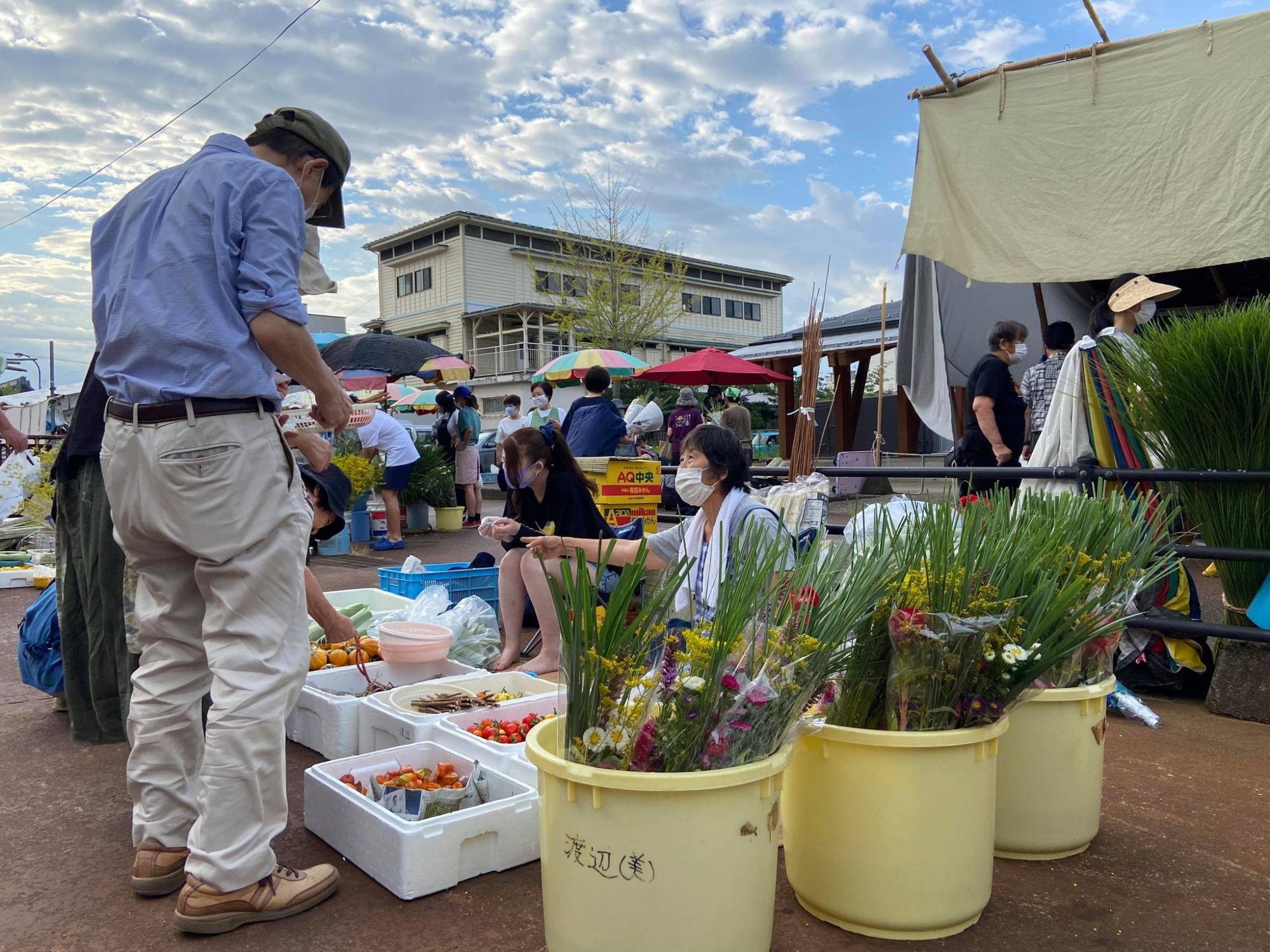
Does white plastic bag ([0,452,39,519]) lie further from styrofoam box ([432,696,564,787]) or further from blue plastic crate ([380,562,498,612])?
styrofoam box ([432,696,564,787])

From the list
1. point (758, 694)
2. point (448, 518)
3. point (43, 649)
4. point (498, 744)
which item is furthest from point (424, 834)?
point (448, 518)

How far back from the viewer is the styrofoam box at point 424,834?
236 centimetres

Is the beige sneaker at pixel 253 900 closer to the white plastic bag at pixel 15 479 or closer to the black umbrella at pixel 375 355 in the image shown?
the white plastic bag at pixel 15 479

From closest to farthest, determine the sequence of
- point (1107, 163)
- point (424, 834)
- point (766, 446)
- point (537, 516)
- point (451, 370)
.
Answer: point (424, 834) → point (537, 516) → point (1107, 163) → point (451, 370) → point (766, 446)

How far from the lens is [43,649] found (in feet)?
12.4

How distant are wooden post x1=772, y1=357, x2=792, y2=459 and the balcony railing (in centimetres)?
2008

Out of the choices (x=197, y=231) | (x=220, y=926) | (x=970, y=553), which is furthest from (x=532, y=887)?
(x=197, y=231)

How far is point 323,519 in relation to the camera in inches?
160

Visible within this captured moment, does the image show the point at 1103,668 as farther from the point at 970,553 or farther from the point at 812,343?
the point at 812,343

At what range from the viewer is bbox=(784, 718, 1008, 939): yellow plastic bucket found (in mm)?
2027

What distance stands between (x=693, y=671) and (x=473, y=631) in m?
3.05

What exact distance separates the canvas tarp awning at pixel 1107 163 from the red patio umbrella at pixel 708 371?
762 centimetres

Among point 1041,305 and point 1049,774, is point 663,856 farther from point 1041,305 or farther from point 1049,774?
point 1041,305

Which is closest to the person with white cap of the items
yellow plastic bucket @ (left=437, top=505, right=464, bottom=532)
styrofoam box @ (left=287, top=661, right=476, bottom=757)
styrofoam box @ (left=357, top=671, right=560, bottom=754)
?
yellow plastic bucket @ (left=437, top=505, right=464, bottom=532)
